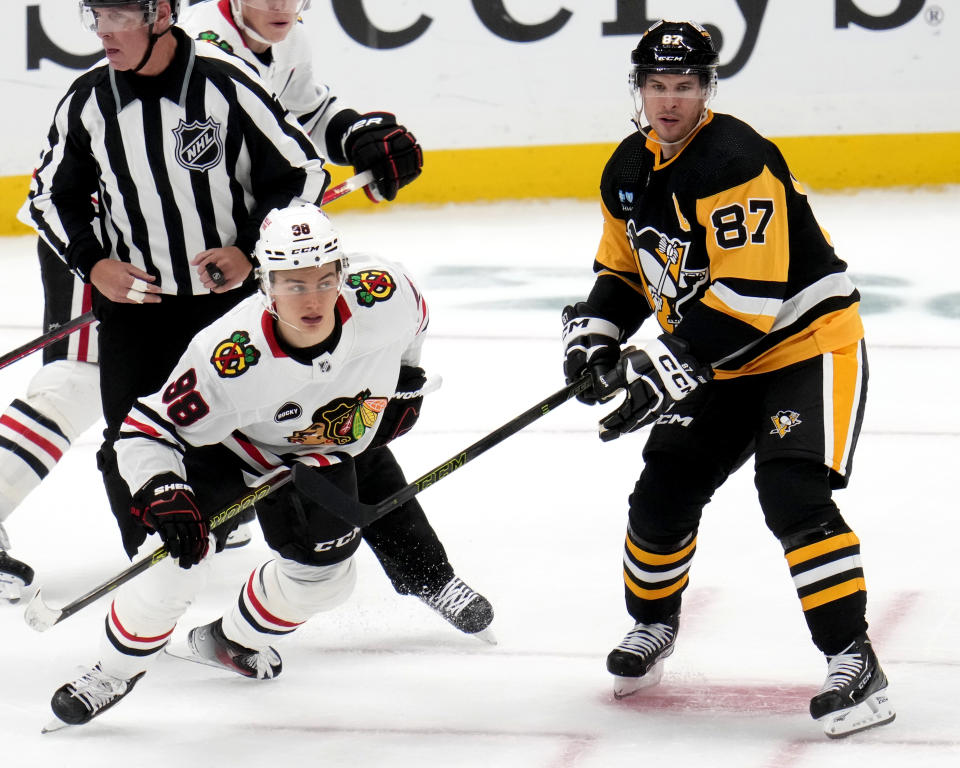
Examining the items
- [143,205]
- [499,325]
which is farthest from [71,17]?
[143,205]

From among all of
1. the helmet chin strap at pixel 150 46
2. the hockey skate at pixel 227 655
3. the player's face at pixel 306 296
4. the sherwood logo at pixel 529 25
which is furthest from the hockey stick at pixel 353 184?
the sherwood logo at pixel 529 25

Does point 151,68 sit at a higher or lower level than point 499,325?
higher

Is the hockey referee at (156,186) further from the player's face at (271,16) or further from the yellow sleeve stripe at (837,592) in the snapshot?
the yellow sleeve stripe at (837,592)

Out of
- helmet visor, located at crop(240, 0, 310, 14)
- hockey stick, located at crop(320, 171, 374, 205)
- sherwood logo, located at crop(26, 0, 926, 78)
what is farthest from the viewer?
sherwood logo, located at crop(26, 0, 926, 78)

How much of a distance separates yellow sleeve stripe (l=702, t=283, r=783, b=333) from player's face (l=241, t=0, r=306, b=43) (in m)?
1.02

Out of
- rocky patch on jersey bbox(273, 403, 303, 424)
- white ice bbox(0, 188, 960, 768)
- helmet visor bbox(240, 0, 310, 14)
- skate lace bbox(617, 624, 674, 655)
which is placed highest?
helmet visor bbox(240, 0, 310, 14)

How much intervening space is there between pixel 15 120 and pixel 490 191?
1.82 metres

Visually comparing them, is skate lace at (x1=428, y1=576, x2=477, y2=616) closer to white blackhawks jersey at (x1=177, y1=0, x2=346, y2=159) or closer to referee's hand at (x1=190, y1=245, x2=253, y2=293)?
referee's hand at (x1=190, y1=245, x2=253, y2=293)

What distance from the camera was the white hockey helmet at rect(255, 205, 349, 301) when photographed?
2152 millimetres

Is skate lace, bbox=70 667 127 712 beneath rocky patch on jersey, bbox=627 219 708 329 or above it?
beneath

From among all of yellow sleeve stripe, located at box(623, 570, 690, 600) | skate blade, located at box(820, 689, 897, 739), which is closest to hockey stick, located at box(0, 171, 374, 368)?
yellow sleeve stripe, located at box(623, 570, 690, 600)

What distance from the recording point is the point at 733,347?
2250mm

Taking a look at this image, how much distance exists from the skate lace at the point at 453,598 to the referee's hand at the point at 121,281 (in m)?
0.70

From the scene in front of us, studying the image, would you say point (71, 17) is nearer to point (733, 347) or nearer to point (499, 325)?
point (499, 325)
